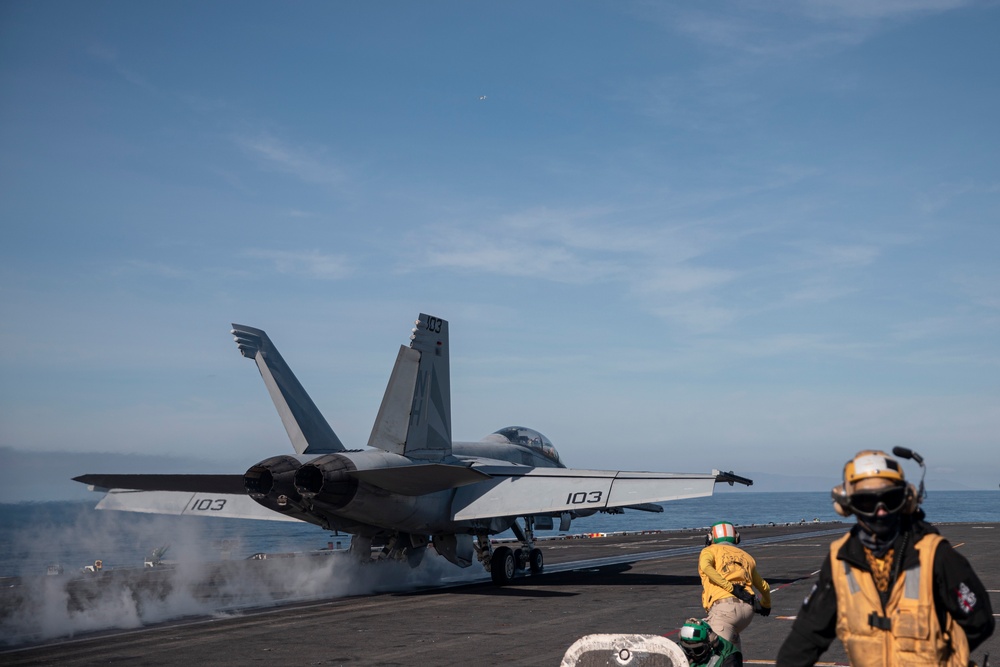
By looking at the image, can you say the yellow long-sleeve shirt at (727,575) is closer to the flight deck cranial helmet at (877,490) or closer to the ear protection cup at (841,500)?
Answer: the ear protection cup at (841,500)

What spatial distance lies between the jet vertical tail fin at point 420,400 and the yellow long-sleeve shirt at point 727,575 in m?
13.3

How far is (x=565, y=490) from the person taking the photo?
21453 mm

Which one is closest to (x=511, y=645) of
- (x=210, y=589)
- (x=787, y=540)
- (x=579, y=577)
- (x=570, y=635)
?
(x=570, y=635)

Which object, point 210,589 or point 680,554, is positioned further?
point 680,554

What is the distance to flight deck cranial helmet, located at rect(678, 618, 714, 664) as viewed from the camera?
255 inches

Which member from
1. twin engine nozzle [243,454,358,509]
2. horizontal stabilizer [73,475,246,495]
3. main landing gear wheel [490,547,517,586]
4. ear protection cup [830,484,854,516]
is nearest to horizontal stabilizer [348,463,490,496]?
twin engine nozzle [243,454,358,509]

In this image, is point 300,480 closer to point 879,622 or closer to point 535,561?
point 535,561

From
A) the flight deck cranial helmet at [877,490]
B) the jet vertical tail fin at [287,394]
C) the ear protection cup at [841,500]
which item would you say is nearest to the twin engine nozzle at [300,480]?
the jet vertical tail fin at [287,394]

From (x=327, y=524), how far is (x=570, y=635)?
8.57 metres

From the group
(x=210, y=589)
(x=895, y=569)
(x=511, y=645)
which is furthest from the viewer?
(x=210, y=589)

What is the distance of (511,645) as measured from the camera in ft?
44.4

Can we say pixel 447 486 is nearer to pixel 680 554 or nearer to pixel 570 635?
pixel 570 635

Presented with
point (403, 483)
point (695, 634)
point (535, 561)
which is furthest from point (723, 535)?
point (535, 561)

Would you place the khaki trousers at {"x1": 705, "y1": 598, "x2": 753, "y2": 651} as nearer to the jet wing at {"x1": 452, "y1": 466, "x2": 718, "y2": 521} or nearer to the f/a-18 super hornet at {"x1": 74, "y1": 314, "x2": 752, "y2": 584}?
the f/a-18 super hornet at {"x1": 74, "y1": 314, "x2": 752, "y2": 584}
